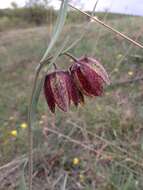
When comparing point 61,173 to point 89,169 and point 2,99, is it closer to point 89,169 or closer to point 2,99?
point 89,169

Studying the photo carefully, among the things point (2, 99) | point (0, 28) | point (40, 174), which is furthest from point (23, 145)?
point (0, 28)

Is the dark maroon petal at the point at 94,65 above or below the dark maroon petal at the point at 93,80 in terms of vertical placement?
above

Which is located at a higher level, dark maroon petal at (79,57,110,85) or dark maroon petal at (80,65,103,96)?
dark maroon petal at (79,57,110,85)

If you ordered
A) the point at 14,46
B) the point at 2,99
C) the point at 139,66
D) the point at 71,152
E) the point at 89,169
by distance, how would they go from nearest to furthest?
the point at 89,169, the point at 71,152, the point at 139,66, the point at 2,99, the point at 14,46
